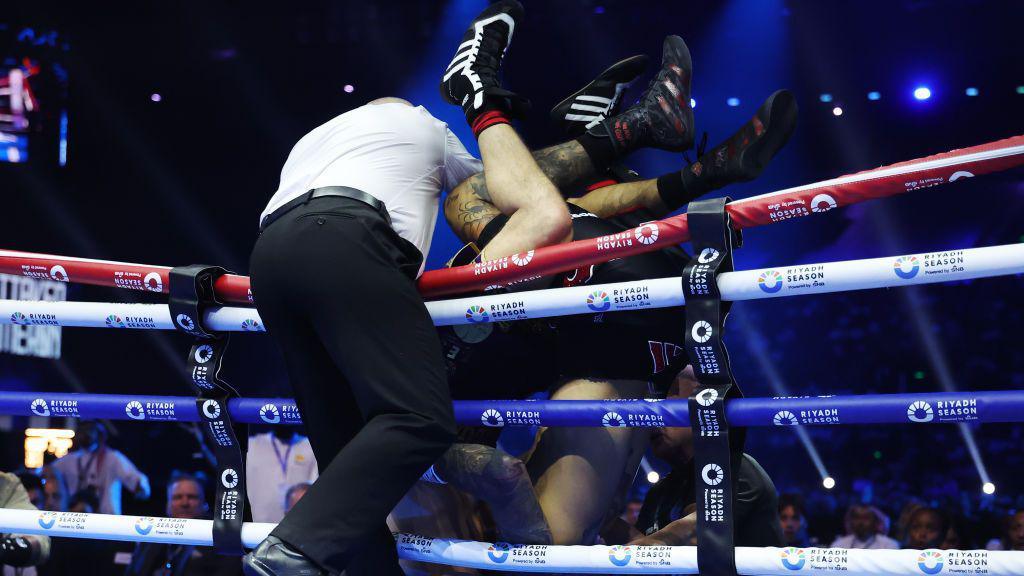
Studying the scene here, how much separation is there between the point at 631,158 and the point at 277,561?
643cm

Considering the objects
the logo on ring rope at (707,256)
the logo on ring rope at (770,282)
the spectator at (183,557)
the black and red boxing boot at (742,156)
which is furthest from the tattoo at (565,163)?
the spectator at (183,557)

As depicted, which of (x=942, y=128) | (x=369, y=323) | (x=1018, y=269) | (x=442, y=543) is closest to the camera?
(x=1018, y=269)

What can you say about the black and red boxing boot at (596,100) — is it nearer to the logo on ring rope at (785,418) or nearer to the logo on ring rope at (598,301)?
the logo on ring rope at (598,301)

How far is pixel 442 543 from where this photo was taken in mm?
2016

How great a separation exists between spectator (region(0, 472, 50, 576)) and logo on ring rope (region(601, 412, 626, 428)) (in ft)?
6.28

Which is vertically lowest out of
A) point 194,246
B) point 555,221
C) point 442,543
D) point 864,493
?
point 442,543

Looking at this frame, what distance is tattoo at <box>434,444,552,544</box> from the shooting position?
2.00 meters

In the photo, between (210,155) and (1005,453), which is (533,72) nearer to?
(210,155)

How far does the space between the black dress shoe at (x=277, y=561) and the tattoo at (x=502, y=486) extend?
0.45 meters

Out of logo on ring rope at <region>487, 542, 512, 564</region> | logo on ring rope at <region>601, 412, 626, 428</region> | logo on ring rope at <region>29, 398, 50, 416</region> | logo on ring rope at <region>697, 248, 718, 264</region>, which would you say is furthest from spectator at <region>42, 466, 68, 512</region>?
logo on ring rope at <region>697, 248, 718, 264</region>

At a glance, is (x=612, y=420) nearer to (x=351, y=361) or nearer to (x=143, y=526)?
(x=351, y=361)

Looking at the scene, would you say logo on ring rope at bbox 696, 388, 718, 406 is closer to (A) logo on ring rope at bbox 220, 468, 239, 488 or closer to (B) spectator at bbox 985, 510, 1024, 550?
(A) logo on ring rope at bbox 220, 468, 239, 488

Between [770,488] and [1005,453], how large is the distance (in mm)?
6333

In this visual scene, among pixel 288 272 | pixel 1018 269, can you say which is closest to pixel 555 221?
pixel 288 272
